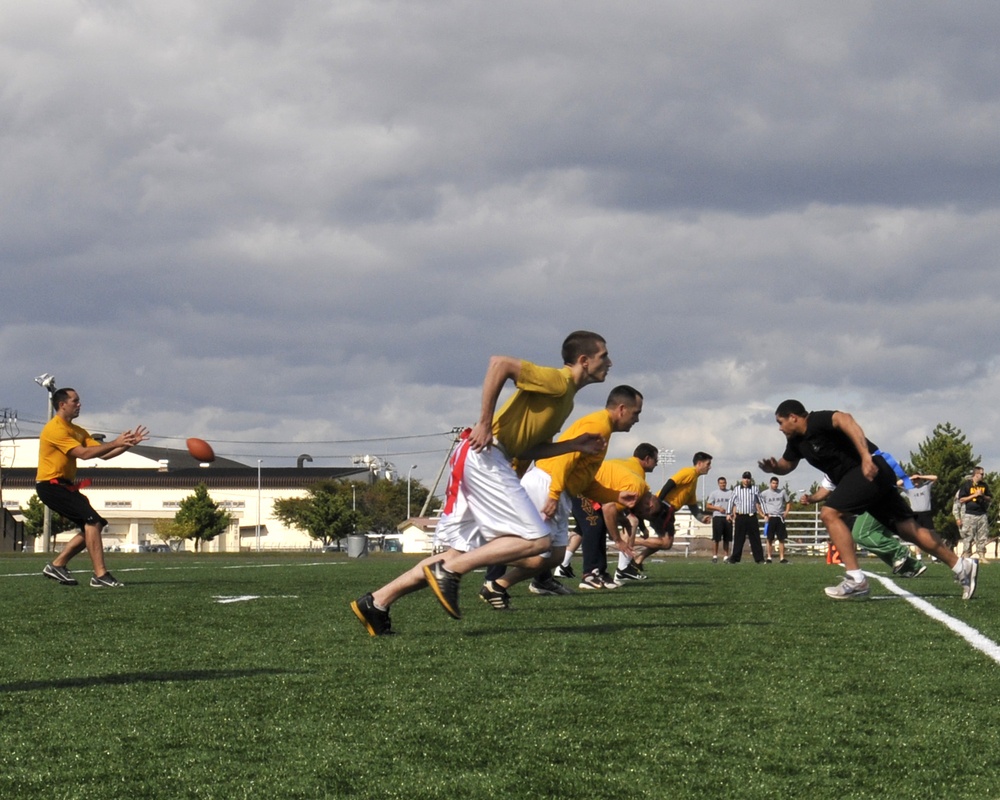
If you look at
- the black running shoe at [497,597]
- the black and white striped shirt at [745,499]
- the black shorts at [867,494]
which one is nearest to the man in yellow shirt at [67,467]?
the black running shoe at [497,597]

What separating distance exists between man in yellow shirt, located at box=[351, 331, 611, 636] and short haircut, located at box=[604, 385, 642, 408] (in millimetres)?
3144

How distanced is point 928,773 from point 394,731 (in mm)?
1559

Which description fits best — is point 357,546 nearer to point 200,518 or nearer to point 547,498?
point 547,498

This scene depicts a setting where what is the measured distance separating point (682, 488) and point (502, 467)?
368 inches

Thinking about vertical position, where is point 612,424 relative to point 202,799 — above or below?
above

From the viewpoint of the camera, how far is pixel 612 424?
34.3 feet

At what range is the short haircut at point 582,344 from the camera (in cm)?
720

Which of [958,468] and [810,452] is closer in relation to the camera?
[810,452]

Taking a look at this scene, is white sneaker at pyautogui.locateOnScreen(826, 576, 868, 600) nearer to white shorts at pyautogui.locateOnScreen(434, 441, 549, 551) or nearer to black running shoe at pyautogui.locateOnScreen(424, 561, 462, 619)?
white shorts at pyautogui.locateOnScreen(434, 441, 549, 551)

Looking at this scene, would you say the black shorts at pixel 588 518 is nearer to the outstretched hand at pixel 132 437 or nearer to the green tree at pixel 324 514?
the outstretched hand at pixel 132 437

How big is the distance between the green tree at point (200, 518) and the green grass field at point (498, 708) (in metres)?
92.8

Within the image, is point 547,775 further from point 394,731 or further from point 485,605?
point 485,605

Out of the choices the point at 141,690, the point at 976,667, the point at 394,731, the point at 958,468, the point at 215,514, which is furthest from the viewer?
the point at 215,514

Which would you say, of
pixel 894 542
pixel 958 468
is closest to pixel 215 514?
pixel 958 468
